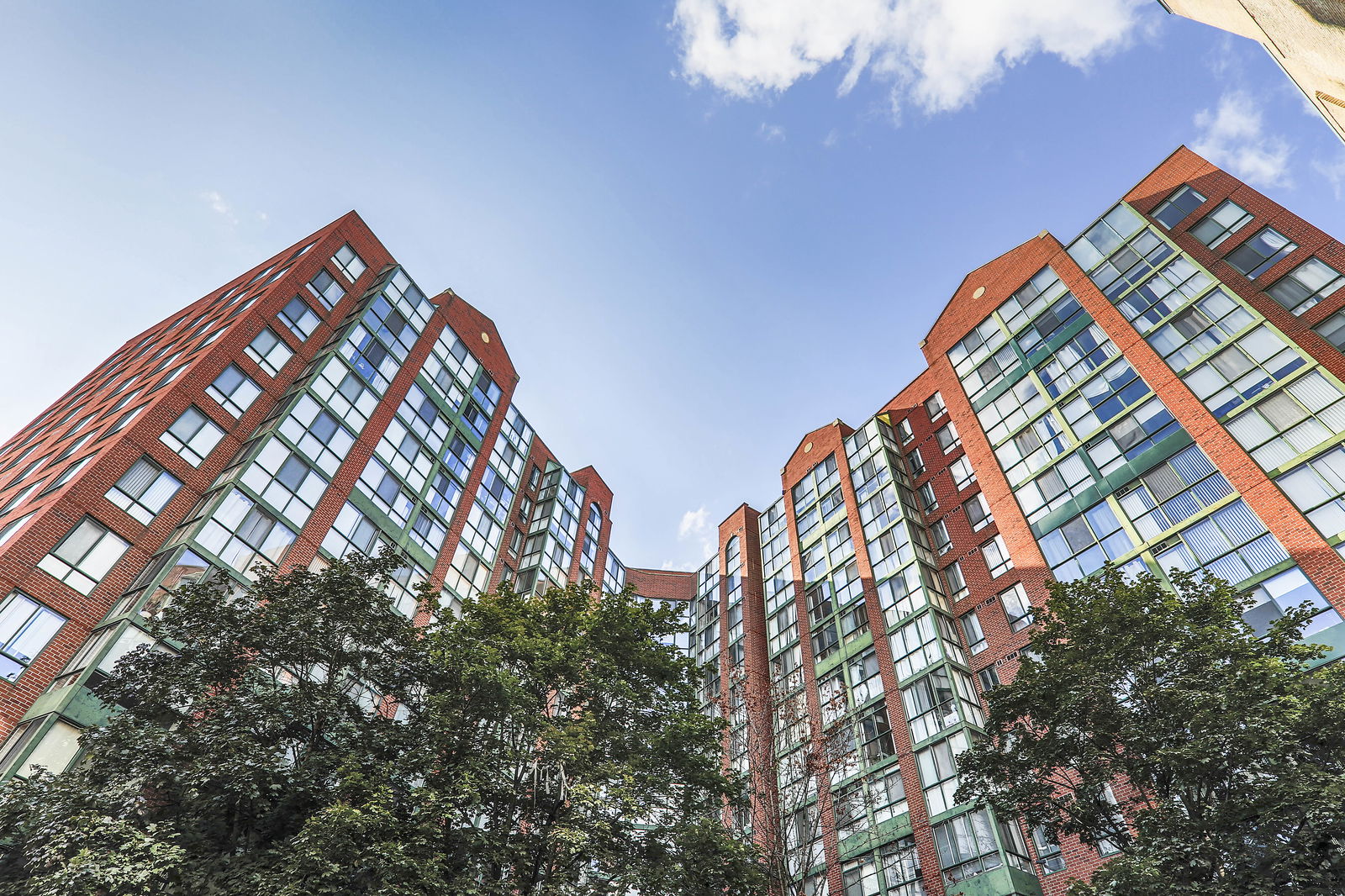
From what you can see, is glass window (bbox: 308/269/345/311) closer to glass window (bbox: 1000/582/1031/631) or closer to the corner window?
glass window (bbox: 1000/582/1031/631)

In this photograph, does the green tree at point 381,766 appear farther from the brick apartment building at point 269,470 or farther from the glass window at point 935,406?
the glass window at point 935,406

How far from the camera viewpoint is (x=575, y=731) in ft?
55.9

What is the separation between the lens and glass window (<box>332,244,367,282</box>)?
37.1 m

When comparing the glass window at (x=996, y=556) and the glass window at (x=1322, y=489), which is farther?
the glass window at (x=996, y=556)

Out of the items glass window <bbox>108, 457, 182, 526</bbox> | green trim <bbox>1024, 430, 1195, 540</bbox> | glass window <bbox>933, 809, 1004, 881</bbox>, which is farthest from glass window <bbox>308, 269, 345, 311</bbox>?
glass window <bbox>933, 809, 1004, 881</bbox>

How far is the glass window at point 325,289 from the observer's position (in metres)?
35.0

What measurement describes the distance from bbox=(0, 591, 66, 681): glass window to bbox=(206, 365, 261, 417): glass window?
9.99m

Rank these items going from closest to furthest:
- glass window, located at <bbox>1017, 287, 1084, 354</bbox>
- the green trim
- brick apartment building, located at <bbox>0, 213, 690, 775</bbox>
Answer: brick apartment building, located at <bbox>0, 213, 690, 775</bbox>, the green trim, glass window, located at <bbox>1017, 287, 1084, 354</bbox>

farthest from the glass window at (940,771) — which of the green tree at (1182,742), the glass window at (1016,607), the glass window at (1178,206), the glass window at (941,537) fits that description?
the glass window at (1178,206)

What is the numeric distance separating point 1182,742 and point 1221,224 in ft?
90.1

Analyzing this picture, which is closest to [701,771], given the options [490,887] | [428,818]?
[490,887]

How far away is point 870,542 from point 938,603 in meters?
6.30

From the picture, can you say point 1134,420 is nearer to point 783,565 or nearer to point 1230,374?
point 1230,374

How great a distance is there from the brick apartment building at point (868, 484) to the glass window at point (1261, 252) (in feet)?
Answer: 0.37
